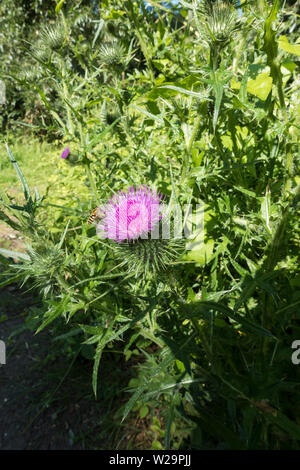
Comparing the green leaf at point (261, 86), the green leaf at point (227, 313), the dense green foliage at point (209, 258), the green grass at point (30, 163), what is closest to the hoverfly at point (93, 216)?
the dense green foliage at point (209, 258)

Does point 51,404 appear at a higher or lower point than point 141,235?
lower

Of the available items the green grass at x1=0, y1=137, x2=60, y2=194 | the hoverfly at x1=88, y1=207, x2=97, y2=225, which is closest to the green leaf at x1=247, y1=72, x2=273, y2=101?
the hoverfly at x1=88, y1=207, x2=97, y2=225

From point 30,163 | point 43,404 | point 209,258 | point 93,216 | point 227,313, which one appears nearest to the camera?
point 227,313

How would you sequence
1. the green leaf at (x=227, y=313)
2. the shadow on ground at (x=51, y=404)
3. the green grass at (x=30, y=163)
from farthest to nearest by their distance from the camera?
the green grass at (x=30, y=163) < the shadow on ground at (x=51, y=404) < the green leaf at (x=227, y=313)

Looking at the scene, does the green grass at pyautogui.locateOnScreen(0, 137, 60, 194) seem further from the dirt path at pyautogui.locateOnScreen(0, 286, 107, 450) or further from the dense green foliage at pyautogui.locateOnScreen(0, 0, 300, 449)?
the dense green foliage at pyautogui.locateOnScreen(0, 0, 300, 449)

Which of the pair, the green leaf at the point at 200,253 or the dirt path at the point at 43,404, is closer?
the green leaf at the point at 200,253

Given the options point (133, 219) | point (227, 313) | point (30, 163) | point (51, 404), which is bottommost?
point (51, 404)

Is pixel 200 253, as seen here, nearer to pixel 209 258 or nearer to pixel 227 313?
pixel 209 258

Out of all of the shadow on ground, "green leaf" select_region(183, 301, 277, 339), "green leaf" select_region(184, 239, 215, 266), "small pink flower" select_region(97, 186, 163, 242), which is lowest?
the shadow on ground

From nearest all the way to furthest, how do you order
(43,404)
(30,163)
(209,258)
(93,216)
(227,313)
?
1. (227,313)
2. (209,258)
3. (93,216)
4. (43,404)
5. (30,163)

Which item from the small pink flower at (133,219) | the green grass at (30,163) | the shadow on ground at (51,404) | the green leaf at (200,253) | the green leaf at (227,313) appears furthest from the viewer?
the green grass at (30,163)

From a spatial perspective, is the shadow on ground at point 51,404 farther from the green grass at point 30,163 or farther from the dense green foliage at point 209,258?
the green grass at point 30,163

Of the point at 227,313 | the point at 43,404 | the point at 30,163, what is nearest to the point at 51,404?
the point at 43,404
